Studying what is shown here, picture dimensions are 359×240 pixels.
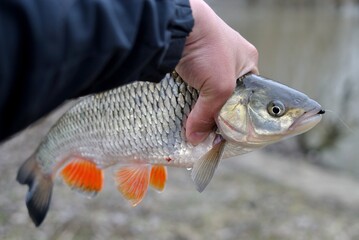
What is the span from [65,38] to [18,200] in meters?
4.41

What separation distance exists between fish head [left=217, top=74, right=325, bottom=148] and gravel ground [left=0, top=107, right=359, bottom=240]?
7.14 feet

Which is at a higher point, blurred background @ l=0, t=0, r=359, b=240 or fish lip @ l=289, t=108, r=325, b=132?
fish lip @ l=289, t=108, r=325, b=132

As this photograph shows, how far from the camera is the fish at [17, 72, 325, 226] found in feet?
7.29

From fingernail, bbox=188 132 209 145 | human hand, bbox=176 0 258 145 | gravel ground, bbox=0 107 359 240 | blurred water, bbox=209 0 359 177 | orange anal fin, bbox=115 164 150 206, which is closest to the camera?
human hand, bbox=176 0 258 145

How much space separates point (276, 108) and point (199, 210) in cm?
365

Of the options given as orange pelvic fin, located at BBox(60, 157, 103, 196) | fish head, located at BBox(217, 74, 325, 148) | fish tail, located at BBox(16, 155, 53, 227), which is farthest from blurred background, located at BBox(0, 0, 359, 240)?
fish tail, located at BBox(16, 155, 53, 227)

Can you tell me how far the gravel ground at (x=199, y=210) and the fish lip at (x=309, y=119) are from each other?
7.72 feet

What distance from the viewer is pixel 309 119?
2.14m

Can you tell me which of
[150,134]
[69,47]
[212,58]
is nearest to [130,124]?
[150,134]

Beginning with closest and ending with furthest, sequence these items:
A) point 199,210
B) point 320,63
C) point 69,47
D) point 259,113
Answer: point 69,47 < point 259,113 < point 199,210 < point 320,63

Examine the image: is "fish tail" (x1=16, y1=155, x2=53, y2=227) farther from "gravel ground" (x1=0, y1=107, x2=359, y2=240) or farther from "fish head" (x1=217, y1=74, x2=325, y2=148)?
"gravel ground" (x1=0, y1=107, x2=359, y2=240)

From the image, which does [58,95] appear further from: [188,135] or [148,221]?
[148,221]

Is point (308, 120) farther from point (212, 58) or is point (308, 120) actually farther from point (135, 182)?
point (135, 182)

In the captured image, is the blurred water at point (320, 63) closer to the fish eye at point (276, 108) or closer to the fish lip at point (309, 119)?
the fish lip at point (309, 119)
